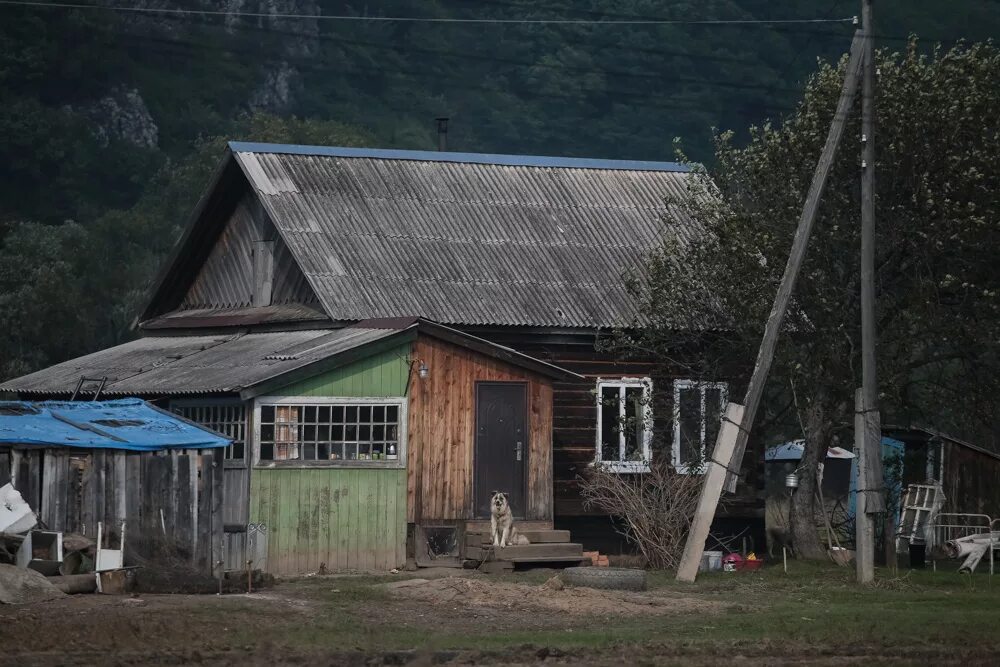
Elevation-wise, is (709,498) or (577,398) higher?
(577,398)

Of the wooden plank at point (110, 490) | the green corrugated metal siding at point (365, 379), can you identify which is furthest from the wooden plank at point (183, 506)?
the green corrugated metal siding at point (365, 379)

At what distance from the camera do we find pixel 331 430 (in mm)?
24031

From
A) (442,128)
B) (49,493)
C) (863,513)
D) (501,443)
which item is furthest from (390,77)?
(49,493)

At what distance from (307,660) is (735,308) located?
509 inches

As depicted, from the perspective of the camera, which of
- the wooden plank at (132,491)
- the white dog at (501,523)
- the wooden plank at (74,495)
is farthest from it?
the white dog at (501,523)

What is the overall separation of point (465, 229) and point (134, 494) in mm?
9889

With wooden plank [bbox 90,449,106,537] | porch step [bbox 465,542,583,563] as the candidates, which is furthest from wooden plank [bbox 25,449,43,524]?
porch step [bbox 465,542,583,563]

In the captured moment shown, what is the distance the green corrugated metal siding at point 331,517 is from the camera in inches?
921

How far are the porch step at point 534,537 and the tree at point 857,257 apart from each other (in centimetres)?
362

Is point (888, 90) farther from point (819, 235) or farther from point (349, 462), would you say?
point (349, 462)

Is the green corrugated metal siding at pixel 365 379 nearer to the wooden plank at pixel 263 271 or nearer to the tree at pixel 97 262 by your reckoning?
the wooden plank at pixel 263 271

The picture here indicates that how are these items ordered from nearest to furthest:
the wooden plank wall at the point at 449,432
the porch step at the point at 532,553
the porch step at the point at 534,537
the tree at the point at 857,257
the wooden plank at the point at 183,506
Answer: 1. the wooden plank at the point at 183,506
2. the porch step at the point at 532,553
3. the porch step at the point at 534,537
4. the wooden plank wall at the point at 449,432
5. the tree at the point at 857,257

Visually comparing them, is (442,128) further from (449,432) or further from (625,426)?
(449,432)

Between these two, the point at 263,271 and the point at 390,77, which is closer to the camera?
the point at 263,271
